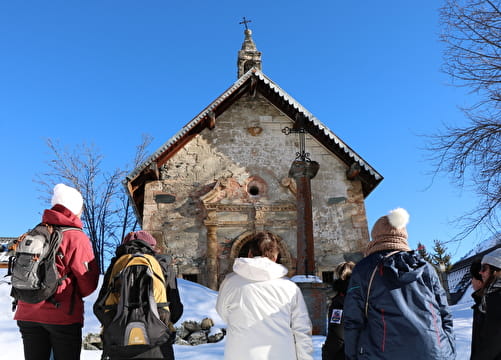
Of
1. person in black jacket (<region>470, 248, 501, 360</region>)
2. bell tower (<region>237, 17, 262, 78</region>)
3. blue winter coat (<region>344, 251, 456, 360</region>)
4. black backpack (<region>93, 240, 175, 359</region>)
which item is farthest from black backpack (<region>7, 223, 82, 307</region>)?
bell tower (<region>237, 17, 262, 78</region>)

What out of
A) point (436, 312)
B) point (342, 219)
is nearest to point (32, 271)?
point (436, 312)

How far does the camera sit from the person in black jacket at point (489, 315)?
9.29ft

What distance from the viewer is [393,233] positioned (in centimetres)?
278

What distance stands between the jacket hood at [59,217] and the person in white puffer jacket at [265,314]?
4.42 feet

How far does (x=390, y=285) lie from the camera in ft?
Answer: 8.45

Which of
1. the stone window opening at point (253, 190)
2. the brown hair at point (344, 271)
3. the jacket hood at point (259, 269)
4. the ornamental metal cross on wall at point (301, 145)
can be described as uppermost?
the ornamental metal cross on wall at point (301, 145)

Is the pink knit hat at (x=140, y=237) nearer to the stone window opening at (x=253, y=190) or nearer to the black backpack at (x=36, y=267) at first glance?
the black backpack at (x=36, y=267)

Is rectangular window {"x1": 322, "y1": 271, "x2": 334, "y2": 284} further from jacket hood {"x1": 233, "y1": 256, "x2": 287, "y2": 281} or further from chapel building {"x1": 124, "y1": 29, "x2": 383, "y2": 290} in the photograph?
jacket hood {"x1": 233, "y1": 256, "x2": 287, "y2": 281}

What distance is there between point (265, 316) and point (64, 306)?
1.42m

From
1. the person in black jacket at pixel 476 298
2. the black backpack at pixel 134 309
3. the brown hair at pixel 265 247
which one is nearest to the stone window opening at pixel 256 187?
the person in black jacket at pixel 476 298

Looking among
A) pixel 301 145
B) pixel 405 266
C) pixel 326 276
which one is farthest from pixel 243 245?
pixel 405 266

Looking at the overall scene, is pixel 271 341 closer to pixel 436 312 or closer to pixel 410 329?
pixel 410 329

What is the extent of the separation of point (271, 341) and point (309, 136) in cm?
1094

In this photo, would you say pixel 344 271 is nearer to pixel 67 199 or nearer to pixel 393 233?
pixel 393 233
